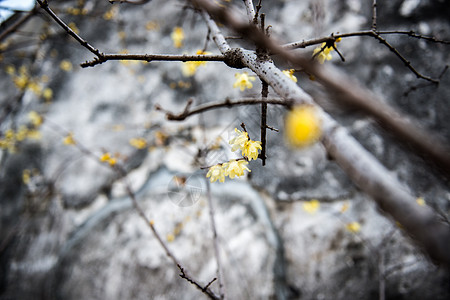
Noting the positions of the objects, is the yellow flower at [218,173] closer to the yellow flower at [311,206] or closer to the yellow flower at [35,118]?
the yellow flower at [311,206]

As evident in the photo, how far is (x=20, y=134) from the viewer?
3.23 m

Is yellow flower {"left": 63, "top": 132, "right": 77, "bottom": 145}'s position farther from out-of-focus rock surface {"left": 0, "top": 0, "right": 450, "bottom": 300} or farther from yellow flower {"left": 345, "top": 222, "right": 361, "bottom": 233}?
yellow flower {"left": 345, "top": 222, "right": 361, "bottom": 233}

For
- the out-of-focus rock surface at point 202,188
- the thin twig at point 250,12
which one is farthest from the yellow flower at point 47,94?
the thin twig at point 250,12

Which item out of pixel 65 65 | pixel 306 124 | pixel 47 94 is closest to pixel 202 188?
pixel 306 124

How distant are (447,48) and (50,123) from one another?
16.0 feet

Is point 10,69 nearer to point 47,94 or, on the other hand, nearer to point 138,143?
point 47,94

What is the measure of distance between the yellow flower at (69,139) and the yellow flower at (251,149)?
110 inches

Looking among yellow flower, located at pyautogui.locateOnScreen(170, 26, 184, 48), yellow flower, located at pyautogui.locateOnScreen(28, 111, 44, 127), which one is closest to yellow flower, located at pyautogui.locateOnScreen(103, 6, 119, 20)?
yellow flower, located at pyautogui.locateOnScreen(170, 26, 184, 48)

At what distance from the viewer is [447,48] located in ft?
8.00

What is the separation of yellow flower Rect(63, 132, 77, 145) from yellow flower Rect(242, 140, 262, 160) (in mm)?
2793

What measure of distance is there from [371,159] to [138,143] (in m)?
2.85

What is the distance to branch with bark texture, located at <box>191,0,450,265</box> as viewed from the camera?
1.23 feet

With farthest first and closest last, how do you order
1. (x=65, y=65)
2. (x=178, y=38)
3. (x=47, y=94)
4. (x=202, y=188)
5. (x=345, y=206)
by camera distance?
(x=65, y=65) → (x=47, y=94) → (x=178, y=38) → (x=202, y=188) → (x=345, y=206)

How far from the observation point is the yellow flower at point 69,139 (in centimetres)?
298
